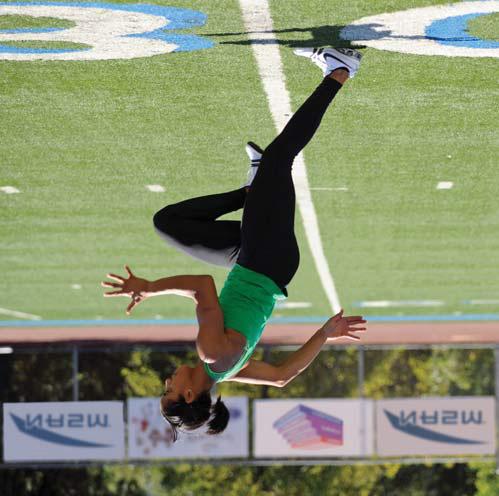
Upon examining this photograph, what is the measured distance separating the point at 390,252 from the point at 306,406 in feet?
8.36

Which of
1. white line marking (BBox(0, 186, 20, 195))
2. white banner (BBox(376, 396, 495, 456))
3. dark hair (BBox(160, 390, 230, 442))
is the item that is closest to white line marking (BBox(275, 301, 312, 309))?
white banner (BBox(376, 396, 495, 456))

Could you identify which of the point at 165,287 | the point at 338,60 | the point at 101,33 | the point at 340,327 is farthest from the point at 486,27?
the point at 165,287

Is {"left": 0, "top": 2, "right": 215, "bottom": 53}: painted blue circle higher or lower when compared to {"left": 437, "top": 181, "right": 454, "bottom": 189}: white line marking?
higher

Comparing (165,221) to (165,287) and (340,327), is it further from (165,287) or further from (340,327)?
(340,327)

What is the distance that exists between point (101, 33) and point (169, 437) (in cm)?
909

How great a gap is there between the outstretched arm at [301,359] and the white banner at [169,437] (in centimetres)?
909

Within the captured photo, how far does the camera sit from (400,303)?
58.5ft

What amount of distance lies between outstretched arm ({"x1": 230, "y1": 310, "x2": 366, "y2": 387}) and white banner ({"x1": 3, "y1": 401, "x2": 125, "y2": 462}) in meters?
9.67

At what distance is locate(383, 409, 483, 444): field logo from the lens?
15.4 m

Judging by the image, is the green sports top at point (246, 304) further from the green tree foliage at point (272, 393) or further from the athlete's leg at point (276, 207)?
the green tree foliage at point (272, 393)

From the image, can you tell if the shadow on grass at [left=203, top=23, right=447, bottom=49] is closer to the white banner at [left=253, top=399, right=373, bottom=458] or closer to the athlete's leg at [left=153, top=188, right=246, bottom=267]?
the athlete's leg at [left=153, top=188, right=246, bottom=267]

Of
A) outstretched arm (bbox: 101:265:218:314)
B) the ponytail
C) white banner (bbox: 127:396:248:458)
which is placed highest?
outstretched arm (bbox: 101:265:218:314)

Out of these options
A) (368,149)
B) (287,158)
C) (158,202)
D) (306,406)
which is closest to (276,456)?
(306,406)

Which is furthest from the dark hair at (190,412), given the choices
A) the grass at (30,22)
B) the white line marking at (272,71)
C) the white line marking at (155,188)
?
the white line marking at (155,188)
